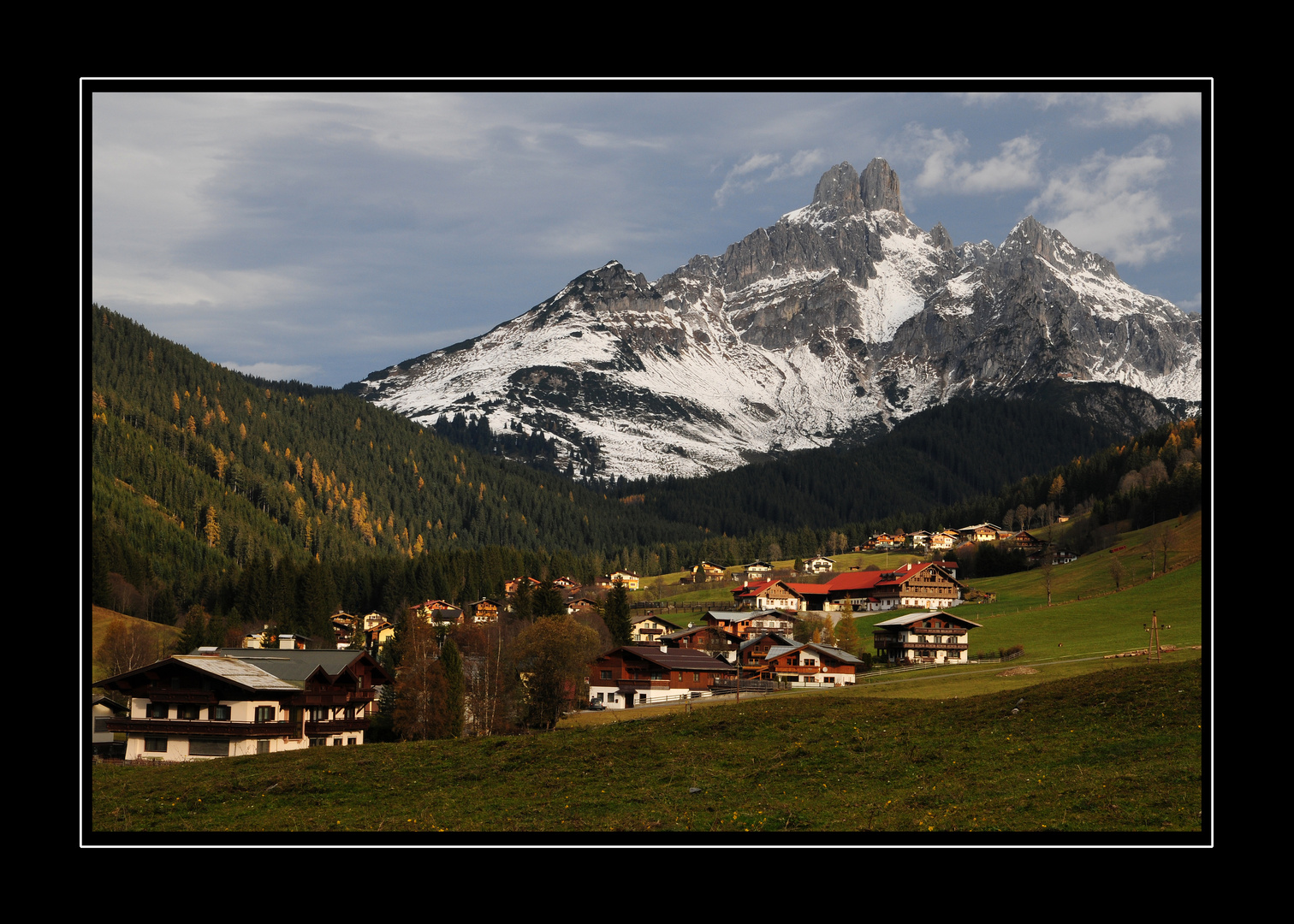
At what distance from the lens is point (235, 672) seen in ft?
208

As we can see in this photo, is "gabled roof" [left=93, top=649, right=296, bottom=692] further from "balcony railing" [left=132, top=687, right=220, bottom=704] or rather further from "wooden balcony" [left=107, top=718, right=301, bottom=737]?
"wooden balcony" [left=107, top=718, right=301, bottom=737]

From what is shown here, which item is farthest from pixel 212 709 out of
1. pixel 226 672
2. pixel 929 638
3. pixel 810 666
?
pixel 929 638

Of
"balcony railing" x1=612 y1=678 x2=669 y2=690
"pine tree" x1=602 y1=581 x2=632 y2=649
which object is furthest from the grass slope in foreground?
"pine tree" x1=602 y1=581 x2=632 y2=649

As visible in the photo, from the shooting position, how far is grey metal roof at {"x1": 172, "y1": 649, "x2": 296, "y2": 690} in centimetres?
6125

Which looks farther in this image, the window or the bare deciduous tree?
the bare deciduous tree

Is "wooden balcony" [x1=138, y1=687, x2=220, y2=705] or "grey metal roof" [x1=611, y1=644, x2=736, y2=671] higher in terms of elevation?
"wooden balcony" [x1=138, y1=687, x2=220, y2=705]

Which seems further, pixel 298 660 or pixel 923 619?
pixel 923 619

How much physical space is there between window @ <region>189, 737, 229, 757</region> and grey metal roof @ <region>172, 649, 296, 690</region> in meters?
3.40

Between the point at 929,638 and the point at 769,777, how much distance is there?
88857mm

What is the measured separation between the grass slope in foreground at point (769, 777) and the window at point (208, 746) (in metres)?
17.0

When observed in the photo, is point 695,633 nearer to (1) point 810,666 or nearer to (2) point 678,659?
(1) point 810,666

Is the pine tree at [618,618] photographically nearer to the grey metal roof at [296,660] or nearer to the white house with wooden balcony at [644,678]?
the white house with wooden balcony at [644,678]

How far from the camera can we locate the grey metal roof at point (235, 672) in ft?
201
